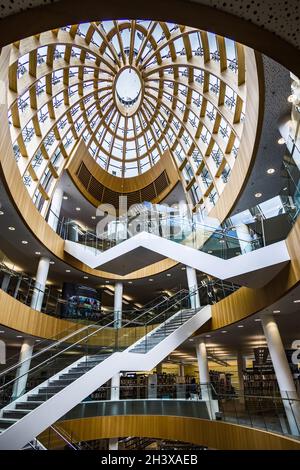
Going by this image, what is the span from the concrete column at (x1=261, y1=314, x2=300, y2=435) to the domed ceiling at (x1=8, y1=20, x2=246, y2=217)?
9.08 metres

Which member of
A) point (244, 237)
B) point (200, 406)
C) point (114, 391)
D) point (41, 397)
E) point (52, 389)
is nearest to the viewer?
point (41, 397)

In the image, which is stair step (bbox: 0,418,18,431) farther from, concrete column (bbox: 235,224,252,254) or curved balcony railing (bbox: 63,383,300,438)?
concrete column (bbox: 235,224,252,254)

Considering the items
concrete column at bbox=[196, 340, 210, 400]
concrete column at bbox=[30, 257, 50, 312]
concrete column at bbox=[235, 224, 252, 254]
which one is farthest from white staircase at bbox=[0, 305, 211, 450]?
concrete column at bbox=[30, 257, 50, 312]

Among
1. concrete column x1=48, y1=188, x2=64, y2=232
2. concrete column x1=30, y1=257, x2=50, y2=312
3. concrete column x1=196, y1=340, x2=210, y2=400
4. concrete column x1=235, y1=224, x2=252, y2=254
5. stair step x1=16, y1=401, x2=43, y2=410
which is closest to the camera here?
stair step x1=16, y1=401, x2=43, y2=410

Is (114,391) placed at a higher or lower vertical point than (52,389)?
higher

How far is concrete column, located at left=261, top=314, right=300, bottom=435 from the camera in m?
10.7

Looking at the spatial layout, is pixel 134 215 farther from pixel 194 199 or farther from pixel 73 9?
pixel 73 9

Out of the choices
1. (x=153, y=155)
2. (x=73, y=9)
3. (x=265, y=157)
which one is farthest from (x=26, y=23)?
(x=153, y=155)

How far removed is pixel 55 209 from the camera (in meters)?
23.5

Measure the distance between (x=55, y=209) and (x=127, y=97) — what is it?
12348 mm

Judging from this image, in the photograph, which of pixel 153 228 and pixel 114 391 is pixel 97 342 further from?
pixel 114 391

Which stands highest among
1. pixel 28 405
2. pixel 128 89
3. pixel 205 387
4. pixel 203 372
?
pixel 128 89

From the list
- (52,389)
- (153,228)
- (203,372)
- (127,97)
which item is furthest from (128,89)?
(52,389)

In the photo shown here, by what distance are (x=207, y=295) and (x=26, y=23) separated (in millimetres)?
16300
